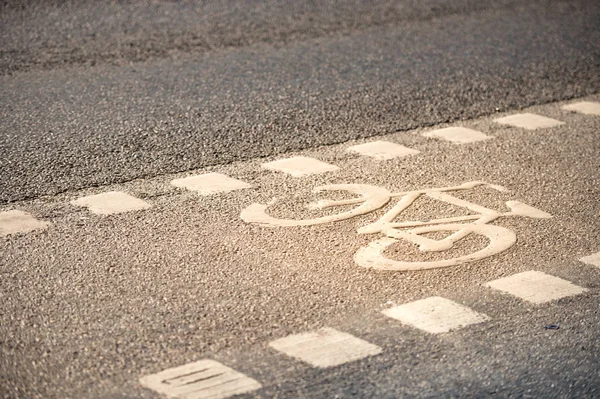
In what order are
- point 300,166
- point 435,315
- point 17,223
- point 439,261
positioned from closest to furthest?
point 435,315 → point 439,261 → point 17,223 → point 300,166

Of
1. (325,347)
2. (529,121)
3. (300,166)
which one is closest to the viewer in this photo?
(325,347)

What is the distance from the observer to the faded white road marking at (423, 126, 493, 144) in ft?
21.2

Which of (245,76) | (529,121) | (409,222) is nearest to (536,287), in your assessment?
(409,222)

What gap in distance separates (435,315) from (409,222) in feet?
3.41

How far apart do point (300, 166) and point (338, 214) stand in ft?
2.63

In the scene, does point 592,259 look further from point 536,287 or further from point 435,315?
point 435,315

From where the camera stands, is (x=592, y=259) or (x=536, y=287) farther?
(x=592, y=259)

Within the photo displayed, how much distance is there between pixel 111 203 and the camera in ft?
17.0

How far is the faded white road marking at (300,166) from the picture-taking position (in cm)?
577

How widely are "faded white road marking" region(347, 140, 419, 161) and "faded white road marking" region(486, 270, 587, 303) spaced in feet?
5.79

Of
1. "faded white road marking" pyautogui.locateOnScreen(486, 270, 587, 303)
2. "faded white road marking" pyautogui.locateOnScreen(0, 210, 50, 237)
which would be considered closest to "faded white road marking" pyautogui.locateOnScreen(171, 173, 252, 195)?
"faded white road marking" pyautogui.locateOnScreen(0, 210, 50, 237)

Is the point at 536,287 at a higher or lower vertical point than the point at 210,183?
lower

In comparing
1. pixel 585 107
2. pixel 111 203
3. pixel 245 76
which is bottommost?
pixel 585 107

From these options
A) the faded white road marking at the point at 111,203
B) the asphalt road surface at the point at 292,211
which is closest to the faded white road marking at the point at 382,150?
the asphalt road surface at the point at 292,211
